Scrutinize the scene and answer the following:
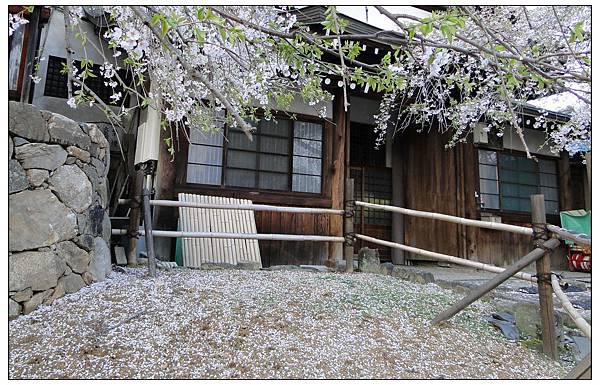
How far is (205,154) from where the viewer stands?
4.75 m

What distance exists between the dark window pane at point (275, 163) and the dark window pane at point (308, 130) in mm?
394

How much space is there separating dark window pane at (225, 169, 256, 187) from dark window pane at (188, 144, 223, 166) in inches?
8.1

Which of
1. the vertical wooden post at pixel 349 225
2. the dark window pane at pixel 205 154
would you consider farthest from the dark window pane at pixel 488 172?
the dark window pane at pixel 205 154

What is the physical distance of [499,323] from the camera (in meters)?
2.51

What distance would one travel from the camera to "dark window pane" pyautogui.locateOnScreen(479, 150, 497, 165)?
630 cm

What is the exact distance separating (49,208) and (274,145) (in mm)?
3074

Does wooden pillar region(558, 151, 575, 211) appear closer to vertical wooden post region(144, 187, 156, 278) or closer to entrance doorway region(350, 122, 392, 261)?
entrance doorway region(350, 122, 392, 261)

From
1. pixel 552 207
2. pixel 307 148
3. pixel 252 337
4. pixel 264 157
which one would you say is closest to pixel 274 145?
pixel 264 157

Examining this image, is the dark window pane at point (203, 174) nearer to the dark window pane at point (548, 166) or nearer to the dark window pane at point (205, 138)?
the dark window pane at point (205, 138)

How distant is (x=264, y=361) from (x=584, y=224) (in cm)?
640

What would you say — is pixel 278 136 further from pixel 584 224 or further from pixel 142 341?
pixel 584 224

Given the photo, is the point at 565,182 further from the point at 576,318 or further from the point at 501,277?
the point at 576,318
